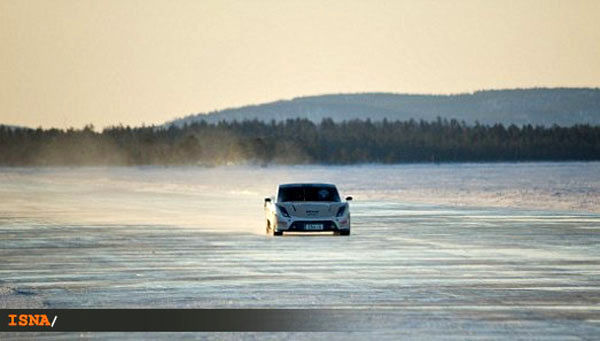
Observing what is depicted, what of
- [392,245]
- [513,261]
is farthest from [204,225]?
[513,261]

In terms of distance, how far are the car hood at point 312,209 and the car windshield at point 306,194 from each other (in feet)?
2.22

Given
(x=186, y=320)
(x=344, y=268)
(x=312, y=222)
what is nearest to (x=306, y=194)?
(x=312, y=222)

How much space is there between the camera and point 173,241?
34656mm

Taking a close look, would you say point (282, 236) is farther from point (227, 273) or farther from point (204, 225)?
point (227, 273)

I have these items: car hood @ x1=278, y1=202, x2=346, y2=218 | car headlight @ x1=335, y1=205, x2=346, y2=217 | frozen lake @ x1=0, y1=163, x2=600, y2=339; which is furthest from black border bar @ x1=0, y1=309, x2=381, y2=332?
car headlight @ x1=335, y1=205, x2=346, y2=217

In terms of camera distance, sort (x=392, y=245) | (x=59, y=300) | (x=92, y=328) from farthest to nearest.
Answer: (x=392, y=245)
(x=59, y=300)
(x=92, y=328)

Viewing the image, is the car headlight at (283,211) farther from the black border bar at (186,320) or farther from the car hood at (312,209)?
the black border bar at (186,320)

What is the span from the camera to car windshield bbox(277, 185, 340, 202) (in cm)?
3741

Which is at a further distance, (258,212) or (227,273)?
(258,212)

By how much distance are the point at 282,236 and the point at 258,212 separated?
1642 cm

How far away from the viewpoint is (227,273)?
24.3 metres

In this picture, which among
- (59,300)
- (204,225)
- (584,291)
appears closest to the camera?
(59,300)

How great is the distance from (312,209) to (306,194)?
1169 mm

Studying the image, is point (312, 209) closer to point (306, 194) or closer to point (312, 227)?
point (312, 227)
